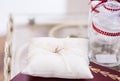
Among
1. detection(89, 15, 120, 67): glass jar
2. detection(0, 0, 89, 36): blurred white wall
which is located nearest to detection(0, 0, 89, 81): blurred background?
detection(0, 0, 89, 36): blurred white wall

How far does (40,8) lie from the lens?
0.97 m

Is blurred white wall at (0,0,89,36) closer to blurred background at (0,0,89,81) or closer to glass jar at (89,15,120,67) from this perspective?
blurred background at (0,0,89,81)

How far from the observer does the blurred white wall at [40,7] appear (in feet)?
3.13

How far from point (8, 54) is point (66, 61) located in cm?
19

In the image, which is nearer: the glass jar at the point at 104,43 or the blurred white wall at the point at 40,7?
the glass jar at the point at 104,43

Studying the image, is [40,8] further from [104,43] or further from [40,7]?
[104,43]

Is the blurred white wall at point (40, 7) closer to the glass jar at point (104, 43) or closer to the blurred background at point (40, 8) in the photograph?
the blurred background at point (40, 8)

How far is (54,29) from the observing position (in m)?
0.86

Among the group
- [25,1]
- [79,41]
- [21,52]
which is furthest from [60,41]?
[25,1]

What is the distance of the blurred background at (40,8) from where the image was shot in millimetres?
953

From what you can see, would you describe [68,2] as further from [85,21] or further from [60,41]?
[60,41]

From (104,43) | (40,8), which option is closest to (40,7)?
(40,8)

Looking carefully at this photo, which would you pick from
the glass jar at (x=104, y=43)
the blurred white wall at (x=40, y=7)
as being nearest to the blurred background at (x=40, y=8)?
the blurred white wall at (x=40, y=7)

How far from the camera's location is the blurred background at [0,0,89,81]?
953 millimetres
